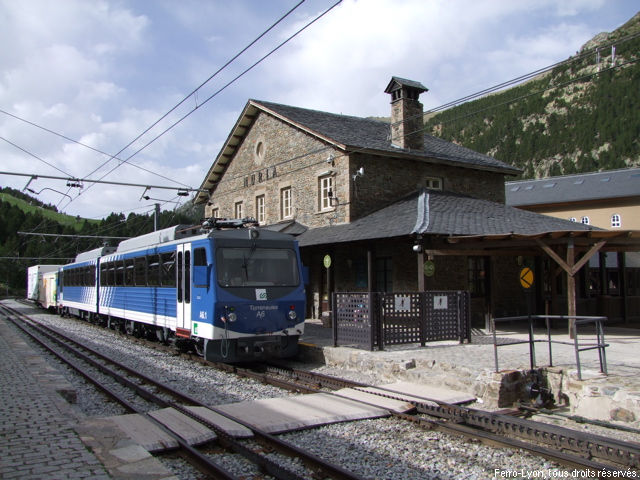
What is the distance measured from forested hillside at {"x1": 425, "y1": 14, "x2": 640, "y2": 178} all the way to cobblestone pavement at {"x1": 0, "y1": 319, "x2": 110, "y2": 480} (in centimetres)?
9560

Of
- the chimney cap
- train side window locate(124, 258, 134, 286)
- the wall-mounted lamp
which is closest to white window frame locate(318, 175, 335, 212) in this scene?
Answer: the chimney cap

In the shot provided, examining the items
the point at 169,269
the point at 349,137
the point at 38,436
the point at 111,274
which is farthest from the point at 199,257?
the point at 349,137

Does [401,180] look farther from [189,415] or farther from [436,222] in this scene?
[189,415]

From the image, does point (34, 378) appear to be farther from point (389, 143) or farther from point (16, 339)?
point (389, 143)

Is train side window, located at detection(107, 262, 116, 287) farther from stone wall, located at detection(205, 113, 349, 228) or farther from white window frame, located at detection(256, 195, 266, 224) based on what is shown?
white window frame, located at detection(256, 195, 266, 224)

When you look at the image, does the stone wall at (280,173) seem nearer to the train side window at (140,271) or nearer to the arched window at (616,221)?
the train side window at (140,271)

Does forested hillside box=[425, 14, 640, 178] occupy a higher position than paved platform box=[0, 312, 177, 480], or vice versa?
forested hillside box=[425, 14, 640, 178]

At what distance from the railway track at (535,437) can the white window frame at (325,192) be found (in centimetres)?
1184

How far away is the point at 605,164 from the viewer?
98.8m

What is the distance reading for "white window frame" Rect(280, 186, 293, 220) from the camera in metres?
22.2

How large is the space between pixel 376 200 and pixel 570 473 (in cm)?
1443

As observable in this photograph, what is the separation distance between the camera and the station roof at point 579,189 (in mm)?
49969

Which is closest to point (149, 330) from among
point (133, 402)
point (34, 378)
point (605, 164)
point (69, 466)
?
point (34, 378)

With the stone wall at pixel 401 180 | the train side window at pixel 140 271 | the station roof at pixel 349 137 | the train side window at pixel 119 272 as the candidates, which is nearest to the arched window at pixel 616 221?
the station roof at pixel 349 137
